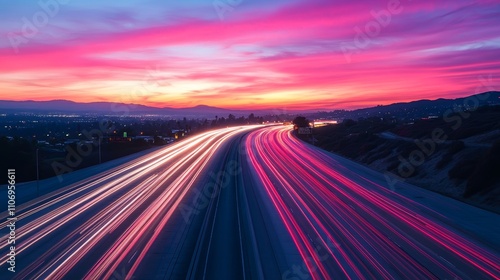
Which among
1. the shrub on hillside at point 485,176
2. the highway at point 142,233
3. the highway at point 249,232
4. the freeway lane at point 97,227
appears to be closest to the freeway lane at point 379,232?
the highway at point 249,232

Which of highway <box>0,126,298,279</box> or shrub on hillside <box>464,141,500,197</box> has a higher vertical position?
shrub on hillside <box>464,141,500,197</box>

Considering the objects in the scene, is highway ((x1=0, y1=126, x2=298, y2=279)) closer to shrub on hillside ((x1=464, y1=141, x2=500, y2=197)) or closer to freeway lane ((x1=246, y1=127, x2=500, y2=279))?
freeway lane ((x1=246, y1=127, x2=500, y2=279))

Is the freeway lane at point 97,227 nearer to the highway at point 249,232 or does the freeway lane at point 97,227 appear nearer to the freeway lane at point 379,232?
the highway at point 249,232

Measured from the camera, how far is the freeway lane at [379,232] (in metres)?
18.0

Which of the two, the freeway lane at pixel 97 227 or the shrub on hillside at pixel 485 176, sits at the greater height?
the shrub on hillside at pixel 485 176

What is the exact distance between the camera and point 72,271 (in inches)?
683

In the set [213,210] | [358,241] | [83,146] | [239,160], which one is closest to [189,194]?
[213,210]

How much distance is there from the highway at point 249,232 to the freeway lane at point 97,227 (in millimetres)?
45

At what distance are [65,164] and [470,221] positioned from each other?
4318 cm

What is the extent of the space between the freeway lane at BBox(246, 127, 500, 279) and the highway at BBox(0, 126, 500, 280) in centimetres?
5

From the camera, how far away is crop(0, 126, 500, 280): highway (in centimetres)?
1791

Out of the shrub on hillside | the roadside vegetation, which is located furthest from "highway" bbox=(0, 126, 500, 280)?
the shrub on hillside

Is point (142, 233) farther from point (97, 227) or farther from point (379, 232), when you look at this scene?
point (379, 232)

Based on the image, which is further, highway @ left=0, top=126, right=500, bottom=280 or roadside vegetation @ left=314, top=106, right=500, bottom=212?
roadside vegetation @ left=314, top=106, right=500, bottom=212
